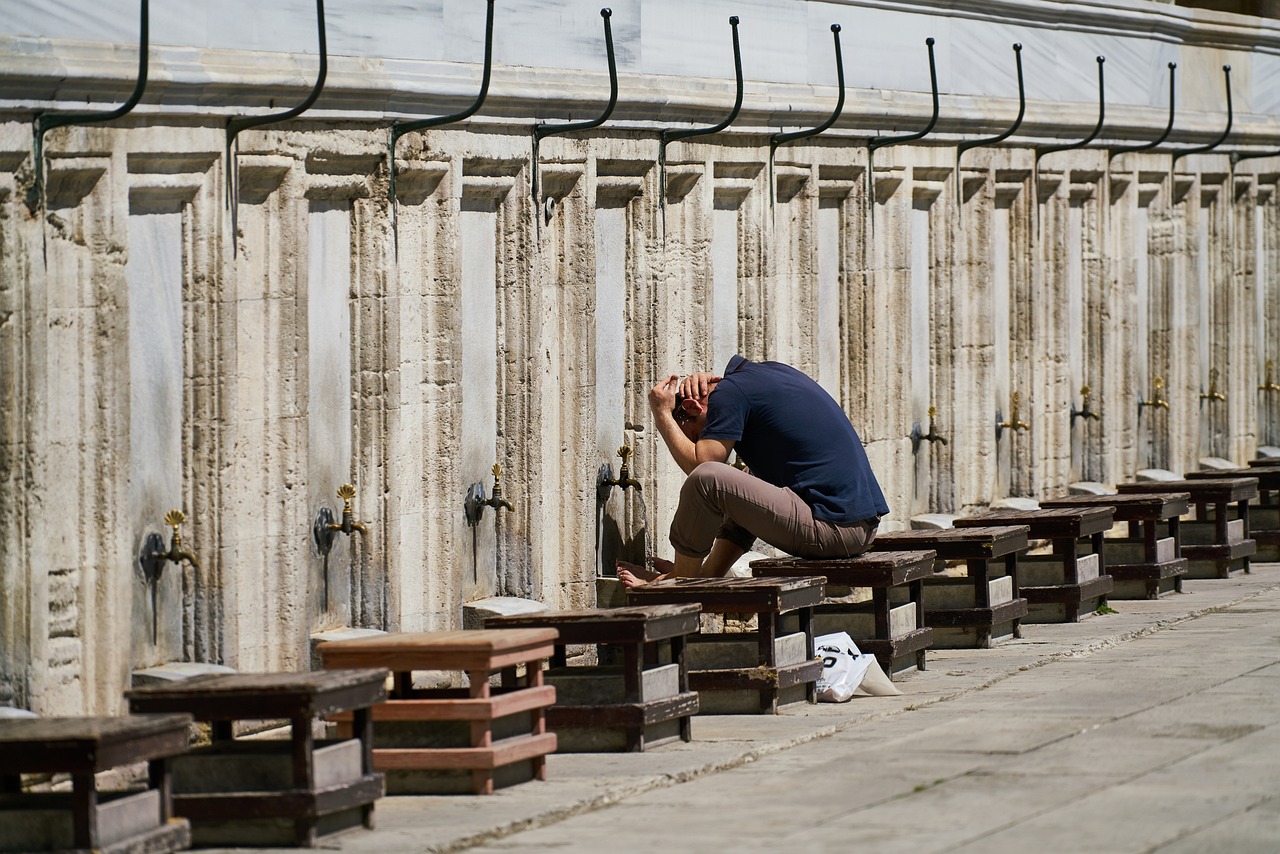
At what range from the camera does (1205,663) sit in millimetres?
11969

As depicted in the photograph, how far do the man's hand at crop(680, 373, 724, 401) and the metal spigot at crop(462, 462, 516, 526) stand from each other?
92 cm

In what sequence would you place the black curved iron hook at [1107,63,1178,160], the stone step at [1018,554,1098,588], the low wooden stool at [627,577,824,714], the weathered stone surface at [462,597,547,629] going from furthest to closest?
the black curved iron hook at [1107,63,1178,160], the stone step at [1018,554,1098,588], the weathered stone surface at [462,597,547,629], the low wooden stool at [627,577,824,714]

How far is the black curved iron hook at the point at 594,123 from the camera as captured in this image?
12.3 metres

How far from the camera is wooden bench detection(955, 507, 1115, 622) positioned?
14297 mm

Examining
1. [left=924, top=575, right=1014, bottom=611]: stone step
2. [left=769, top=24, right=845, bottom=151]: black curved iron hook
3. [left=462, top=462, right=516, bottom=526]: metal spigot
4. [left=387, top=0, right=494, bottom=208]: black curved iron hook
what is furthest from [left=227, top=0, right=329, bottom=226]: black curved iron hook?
[left=924, top=575, right=1014, bottom=611]: stone step

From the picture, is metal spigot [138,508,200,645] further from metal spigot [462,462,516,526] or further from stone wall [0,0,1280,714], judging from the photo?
metal spigot [462,462,516,526]

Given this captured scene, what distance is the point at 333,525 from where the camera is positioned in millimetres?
11055

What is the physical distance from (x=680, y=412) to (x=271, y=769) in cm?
461

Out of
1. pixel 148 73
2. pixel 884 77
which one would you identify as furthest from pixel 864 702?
pixel 884 77

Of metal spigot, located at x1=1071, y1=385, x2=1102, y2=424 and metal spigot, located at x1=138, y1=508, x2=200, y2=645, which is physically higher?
metal spigot, located at x1=1071, y1=385, x2=1102, y2=424

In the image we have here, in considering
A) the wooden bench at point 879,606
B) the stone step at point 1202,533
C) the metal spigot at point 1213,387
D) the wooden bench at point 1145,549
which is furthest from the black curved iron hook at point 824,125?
the metal spigot at point 1213,387

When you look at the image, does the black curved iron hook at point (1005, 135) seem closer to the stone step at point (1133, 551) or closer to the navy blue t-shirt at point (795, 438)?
the stone step at point (1133, 551)

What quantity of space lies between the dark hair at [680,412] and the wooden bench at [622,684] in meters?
2.25

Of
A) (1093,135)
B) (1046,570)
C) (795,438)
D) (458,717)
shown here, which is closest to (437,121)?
(795,438)
